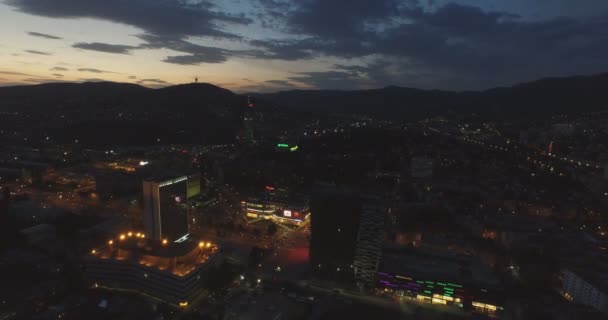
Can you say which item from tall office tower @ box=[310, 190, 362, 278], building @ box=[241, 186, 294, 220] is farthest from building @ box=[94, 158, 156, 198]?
tall office tower @ box=[310, 190, 362, 278]

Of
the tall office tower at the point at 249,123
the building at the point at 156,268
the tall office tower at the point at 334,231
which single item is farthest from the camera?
the tall office tower at the point at 249,123

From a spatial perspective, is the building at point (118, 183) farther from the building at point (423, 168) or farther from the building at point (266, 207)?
the building at point (423, 168)

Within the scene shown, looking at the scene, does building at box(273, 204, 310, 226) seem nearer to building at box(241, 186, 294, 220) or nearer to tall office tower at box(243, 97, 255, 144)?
building at box(241, 186, 294, 220)

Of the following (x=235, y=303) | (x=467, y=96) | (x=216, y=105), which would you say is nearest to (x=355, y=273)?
(x=235, y=303)

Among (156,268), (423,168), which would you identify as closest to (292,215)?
(156,268)

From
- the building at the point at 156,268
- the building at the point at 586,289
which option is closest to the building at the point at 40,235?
the building at the point at 156,268

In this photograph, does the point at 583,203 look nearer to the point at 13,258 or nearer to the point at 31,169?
the point at 13,258
